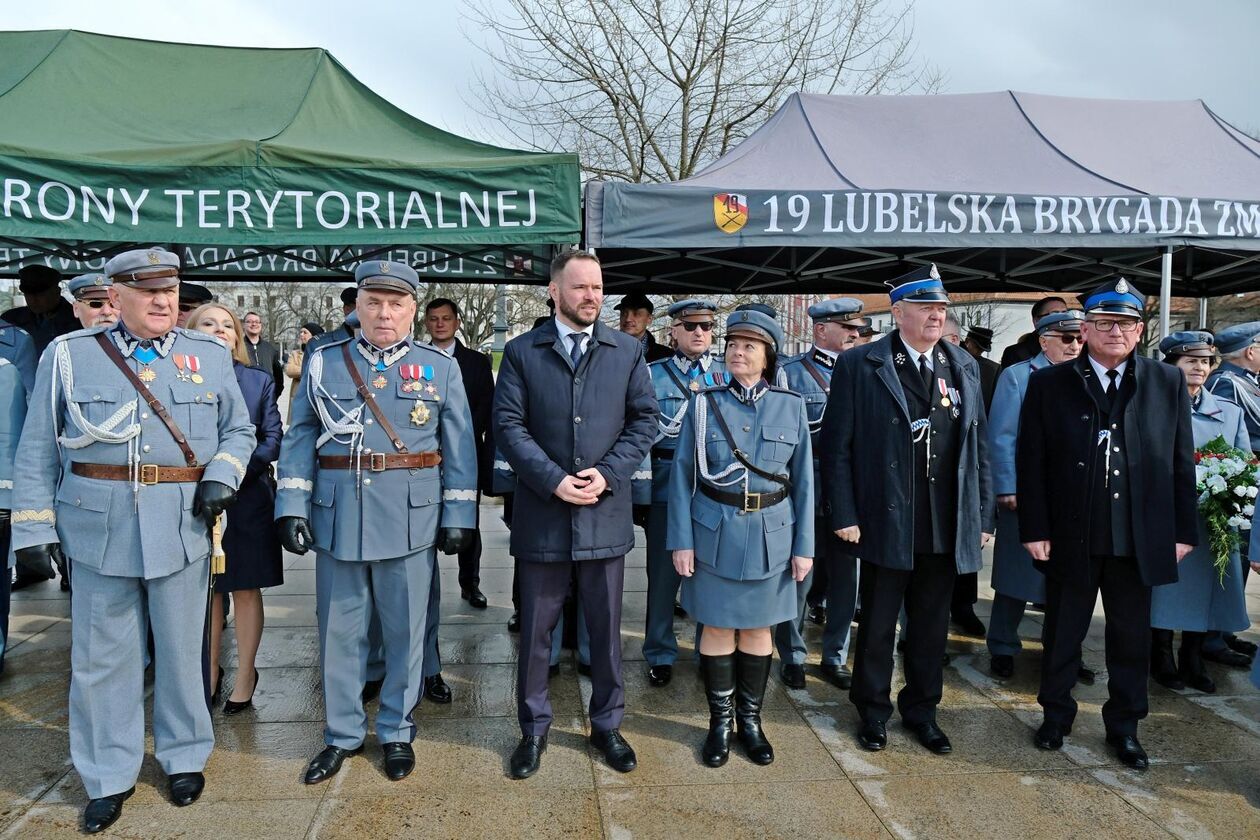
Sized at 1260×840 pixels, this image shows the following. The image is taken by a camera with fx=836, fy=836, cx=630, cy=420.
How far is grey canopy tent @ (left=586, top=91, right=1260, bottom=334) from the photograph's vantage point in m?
5.02

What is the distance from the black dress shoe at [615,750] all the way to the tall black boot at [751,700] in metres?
0.48

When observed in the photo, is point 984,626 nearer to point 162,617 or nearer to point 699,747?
point 699,747

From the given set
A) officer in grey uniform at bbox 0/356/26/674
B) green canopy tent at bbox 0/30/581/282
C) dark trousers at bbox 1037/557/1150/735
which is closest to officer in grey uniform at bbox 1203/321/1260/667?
dark trousers at bbox 1037/557/1150/735

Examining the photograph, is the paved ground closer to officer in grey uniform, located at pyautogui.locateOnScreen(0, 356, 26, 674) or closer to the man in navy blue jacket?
the man in navy blue jacket

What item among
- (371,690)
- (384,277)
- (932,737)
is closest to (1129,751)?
(932,737)

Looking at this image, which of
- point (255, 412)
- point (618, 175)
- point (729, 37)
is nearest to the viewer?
point (255, 412)

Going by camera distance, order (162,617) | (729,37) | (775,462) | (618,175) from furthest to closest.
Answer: (618,175) → (729,37) → (775,462) → (162,617)

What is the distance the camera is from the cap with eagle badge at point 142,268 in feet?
9.78

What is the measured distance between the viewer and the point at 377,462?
3.35m

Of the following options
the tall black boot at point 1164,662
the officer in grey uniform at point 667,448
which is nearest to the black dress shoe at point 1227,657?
the tall black boot at point 1164,662

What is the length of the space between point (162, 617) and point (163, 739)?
48 centimetres

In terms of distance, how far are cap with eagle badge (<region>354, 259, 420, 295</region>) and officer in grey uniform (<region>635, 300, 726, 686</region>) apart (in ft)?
4.75

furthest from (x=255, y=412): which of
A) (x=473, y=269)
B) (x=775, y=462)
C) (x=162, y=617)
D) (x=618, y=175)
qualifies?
(x=618, y=175)

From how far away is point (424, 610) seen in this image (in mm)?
3537
